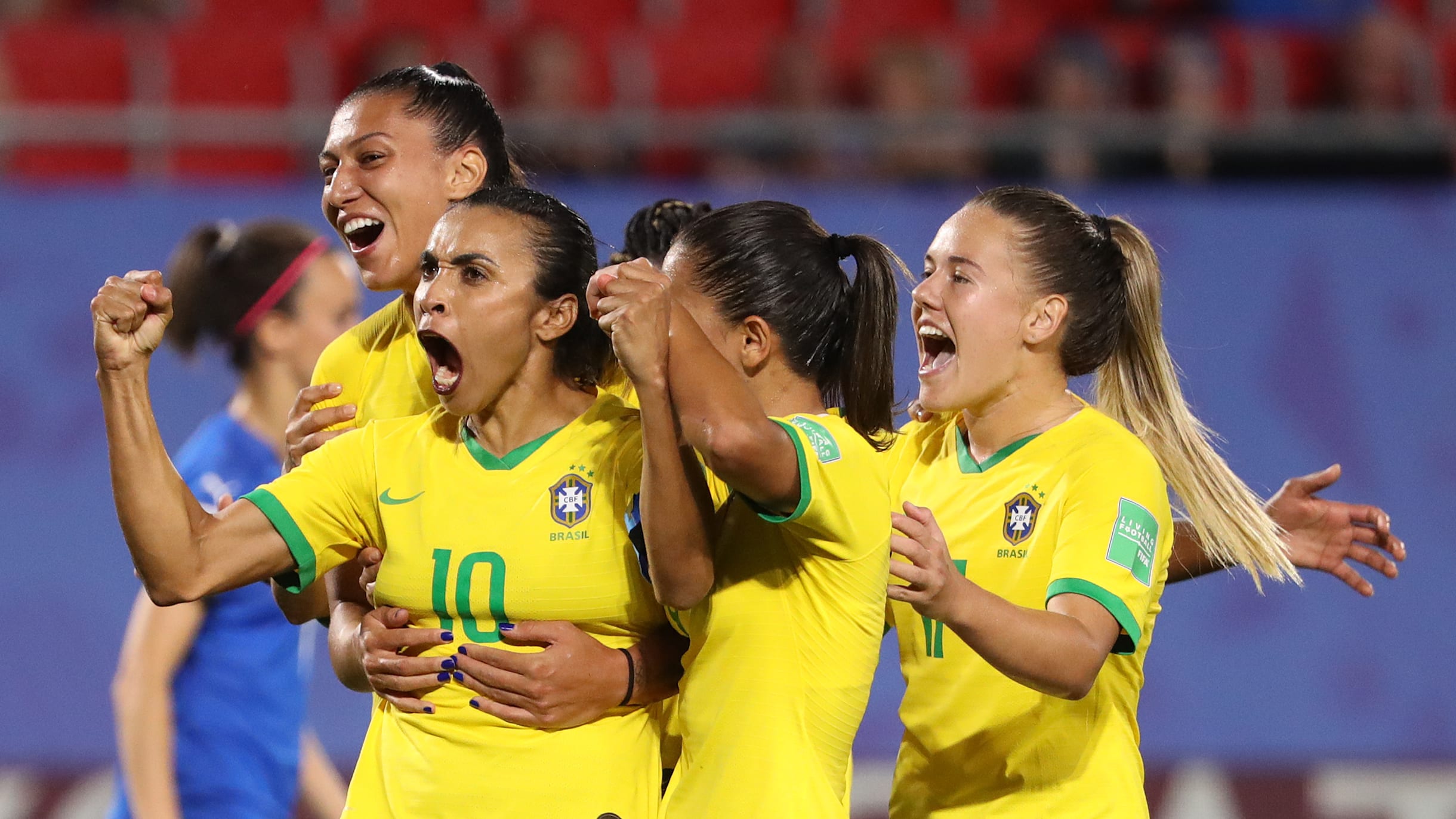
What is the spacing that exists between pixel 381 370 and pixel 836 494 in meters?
1.00

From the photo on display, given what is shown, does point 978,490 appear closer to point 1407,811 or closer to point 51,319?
point 1407,811

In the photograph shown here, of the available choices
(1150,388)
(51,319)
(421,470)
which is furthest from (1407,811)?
(51,319)

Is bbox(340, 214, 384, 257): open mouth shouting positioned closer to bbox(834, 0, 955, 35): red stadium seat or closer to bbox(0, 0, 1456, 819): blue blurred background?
bbox(0, 0, 1456, 819): blue blurred background

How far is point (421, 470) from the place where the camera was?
2320 mm

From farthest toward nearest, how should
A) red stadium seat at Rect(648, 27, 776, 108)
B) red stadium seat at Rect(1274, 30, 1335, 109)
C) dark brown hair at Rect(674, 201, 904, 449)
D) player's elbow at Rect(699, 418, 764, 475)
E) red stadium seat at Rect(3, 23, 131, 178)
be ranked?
red stadium seat at Rect(1274, 30, 1335, 109) < red stadium seat at Rect(648, 27, 776, 108) < red stadium seat at Rect(3, 23, 131, 178) < dark brown hair at Rect(674, 201, 904, 449) < player's elbow at Rect(699, 418, 764, 475)

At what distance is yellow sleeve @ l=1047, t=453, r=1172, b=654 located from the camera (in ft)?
7.49

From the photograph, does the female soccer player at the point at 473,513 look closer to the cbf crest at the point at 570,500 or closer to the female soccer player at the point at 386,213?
the cbf crest at the point at 570,500

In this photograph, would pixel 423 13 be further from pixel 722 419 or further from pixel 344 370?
pixel 722 419

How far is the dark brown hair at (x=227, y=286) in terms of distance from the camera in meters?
3.79

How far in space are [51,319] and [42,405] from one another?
0.31 metres

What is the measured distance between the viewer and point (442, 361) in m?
2.32

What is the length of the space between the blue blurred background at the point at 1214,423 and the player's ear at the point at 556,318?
3.24 m

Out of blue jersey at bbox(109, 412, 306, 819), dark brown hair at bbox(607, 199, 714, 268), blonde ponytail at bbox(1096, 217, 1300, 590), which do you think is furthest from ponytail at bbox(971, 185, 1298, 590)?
blue jersey at bbox(109, 412, 306, 819)

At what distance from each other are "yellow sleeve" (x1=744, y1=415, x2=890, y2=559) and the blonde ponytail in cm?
76
